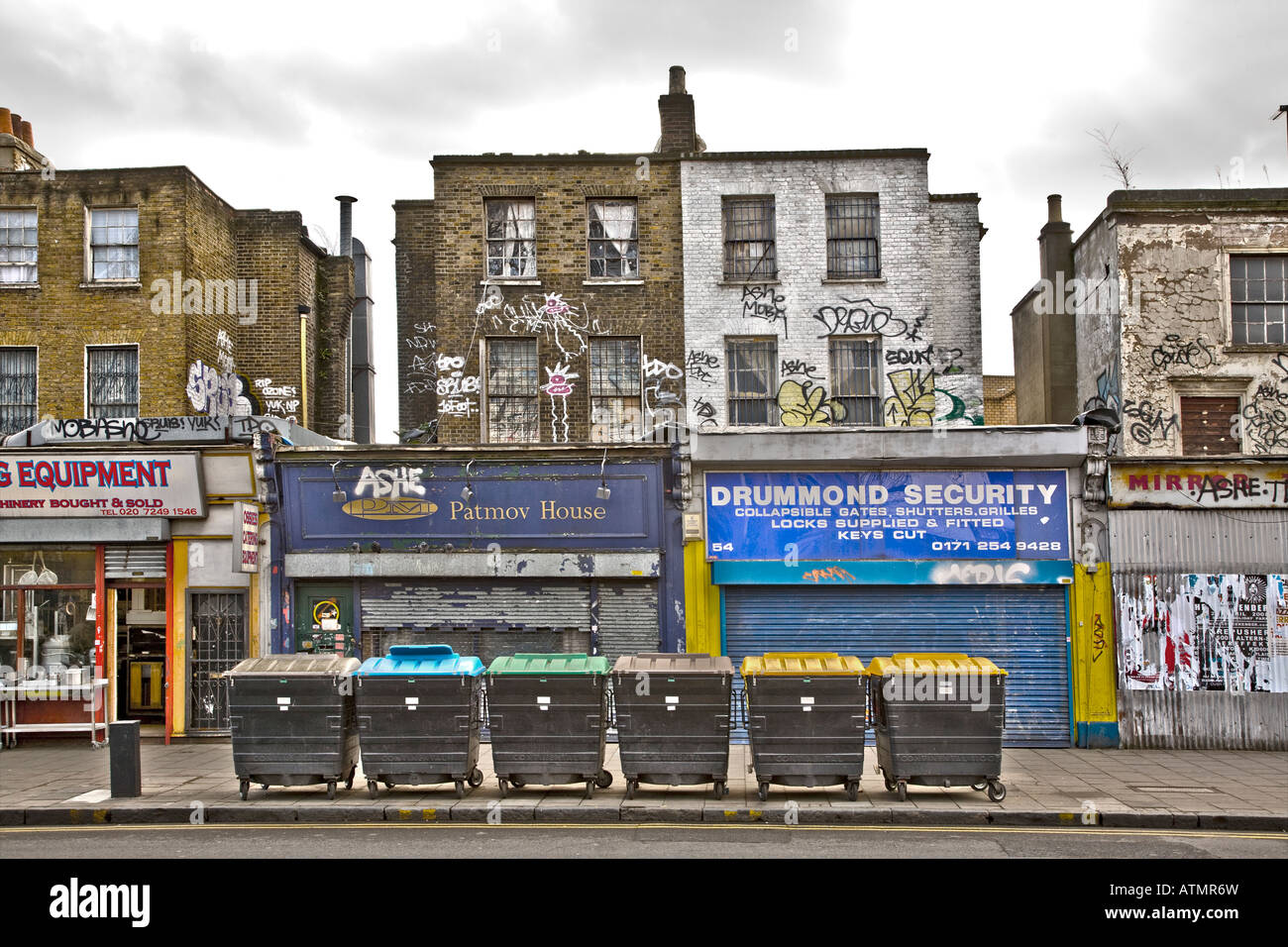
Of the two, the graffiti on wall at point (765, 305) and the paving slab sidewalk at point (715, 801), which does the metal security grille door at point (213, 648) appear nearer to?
the paving slab sidewalk at point (715, 801)

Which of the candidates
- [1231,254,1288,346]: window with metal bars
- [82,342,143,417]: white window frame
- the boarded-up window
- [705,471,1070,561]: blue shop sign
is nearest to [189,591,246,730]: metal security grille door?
[82,342,143,417]: white window frame

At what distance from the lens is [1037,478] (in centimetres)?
1622

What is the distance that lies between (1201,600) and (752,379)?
25.7ft

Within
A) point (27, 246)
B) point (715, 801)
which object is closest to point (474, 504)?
point (715, 801)

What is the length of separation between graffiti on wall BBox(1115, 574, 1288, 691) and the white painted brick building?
179 inches

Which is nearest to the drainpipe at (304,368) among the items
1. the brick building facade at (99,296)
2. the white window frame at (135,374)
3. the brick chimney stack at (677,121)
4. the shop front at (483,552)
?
the brick building facade at (99,296)

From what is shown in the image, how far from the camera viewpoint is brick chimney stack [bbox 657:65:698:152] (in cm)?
2017

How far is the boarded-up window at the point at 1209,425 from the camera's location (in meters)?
17.5

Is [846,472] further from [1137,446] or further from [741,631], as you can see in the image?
[1137,446]

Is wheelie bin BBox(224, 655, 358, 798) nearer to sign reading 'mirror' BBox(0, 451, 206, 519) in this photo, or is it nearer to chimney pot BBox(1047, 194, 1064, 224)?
sign reading 'mirror' BBox(0, 451, 206, 519)

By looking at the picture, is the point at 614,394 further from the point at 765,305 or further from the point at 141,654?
the point at 141,654

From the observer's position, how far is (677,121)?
797 inches

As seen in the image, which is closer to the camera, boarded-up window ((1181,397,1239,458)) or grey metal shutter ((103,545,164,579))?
grey metal shutter ((103,545,164,579))

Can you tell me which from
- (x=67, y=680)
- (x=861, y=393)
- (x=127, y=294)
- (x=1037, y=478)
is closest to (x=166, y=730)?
(x=67, y=680)
